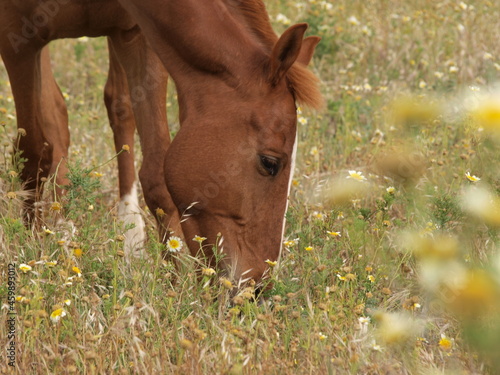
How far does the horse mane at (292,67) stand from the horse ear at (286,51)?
0.19ft

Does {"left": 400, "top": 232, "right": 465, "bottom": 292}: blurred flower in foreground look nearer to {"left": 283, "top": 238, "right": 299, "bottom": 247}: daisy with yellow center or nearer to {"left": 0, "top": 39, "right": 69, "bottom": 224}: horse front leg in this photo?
{"left": 283, "top": 238, "right": 299, "bottom": 247}: daisy with yellow center

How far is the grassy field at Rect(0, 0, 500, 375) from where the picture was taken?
2.27m

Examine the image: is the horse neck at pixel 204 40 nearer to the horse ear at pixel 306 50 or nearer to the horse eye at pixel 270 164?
the horse ear at pixel 306 50

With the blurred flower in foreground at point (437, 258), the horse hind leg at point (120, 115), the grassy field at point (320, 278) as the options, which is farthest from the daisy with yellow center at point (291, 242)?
the blurred flower in foreground at point (437, 258)

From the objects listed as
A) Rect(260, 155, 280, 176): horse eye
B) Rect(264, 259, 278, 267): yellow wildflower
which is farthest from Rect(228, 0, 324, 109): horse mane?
Rect(264, 259, 278, 267): yellow wildflower

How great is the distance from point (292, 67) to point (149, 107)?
1172 mm

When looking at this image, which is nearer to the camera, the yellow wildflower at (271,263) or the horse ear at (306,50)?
the yellow wildflower at (271,263)

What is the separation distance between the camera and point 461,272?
6.15 ft

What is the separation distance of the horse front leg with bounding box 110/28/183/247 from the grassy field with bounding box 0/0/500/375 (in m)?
0.27

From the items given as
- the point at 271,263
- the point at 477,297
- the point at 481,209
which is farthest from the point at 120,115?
the point at 477,297

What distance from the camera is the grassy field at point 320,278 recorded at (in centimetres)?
227

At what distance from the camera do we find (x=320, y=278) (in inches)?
133

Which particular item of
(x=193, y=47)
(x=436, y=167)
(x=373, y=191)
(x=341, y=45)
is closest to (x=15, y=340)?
(x=193, y=47)

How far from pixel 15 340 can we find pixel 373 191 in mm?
2187
